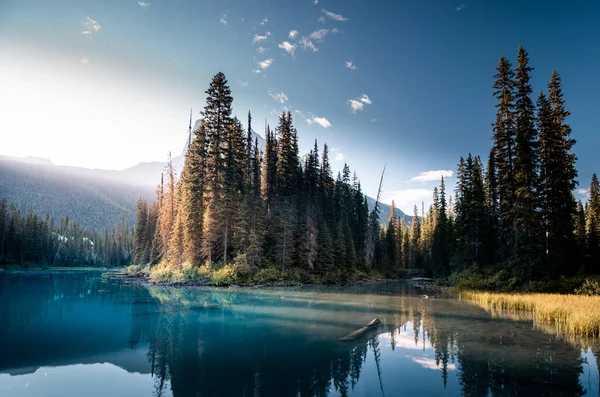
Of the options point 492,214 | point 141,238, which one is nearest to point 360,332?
point 492,214

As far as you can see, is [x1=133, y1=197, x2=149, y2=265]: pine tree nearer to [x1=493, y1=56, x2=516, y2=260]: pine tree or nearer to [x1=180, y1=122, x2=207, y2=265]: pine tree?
[x1=180, y1=122, x2=207, y2=265]: pine tree

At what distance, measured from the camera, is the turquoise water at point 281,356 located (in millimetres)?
9383

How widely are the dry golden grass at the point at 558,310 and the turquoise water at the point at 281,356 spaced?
5.17 feet

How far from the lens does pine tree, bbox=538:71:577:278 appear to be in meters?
28.7

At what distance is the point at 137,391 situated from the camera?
9.41 meters

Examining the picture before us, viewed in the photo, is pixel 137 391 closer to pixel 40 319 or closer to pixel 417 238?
pixel 40 319

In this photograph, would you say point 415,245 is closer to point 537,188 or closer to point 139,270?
point 537,188

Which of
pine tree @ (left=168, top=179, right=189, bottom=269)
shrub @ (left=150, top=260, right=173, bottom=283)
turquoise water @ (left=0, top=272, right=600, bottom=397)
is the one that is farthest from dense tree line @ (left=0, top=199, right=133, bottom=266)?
turquoise water @ (left=0, top=272, right=600, bottom=397)

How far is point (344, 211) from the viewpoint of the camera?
226 feet

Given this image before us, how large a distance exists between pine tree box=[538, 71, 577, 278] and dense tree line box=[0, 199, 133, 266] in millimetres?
121028

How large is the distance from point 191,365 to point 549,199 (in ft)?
108

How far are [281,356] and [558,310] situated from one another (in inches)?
654

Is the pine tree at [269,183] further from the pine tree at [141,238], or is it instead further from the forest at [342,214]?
the pine tree at [141,238]

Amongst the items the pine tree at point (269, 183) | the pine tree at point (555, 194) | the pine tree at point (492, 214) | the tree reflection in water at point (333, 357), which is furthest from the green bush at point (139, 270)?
the pine tree at point (555, 194)
